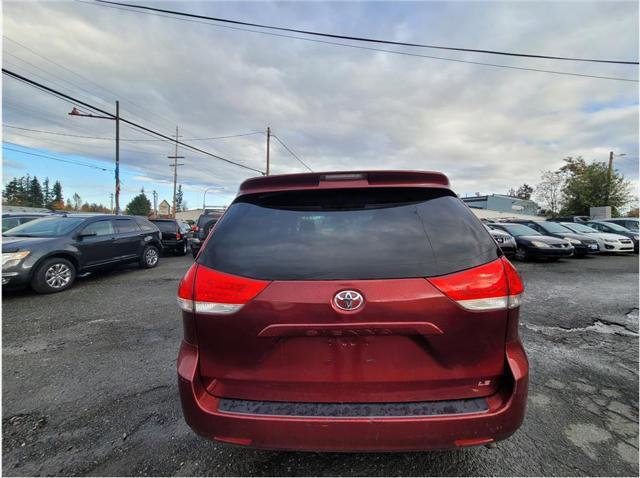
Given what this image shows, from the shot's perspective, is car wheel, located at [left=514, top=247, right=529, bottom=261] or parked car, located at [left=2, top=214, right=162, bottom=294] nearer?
parked car, located at [left=2, top=214, right=162, bottom=294]

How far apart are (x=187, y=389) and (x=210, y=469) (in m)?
0.72

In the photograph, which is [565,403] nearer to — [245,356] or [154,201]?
[245,356]

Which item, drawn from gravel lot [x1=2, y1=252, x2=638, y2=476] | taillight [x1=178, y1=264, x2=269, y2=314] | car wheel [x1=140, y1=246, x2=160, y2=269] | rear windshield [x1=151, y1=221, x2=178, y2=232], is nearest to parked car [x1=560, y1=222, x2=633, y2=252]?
gravel lot [x1=2, y1=252, x2=638, y2=476]

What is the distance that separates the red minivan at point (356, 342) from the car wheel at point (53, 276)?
21.1 ft

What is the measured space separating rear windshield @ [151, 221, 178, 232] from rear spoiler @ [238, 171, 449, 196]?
39.6 feet

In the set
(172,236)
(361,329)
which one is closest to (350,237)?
(361,329)

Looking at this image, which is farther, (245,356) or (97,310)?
(97,310)

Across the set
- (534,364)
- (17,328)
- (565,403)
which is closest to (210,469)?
(565,403)

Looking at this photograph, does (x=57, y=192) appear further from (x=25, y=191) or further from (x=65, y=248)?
(x=65, y=248)

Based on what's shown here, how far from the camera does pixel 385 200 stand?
1744 mm

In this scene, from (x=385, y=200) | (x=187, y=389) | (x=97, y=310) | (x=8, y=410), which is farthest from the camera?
(x=97, y=310)

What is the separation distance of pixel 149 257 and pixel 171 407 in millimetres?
7920

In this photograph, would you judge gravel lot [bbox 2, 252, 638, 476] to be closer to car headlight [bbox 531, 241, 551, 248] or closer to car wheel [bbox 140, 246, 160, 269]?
car wheel [bbox 140, 246, 160, 269]

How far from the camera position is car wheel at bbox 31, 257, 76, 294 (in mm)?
5980
